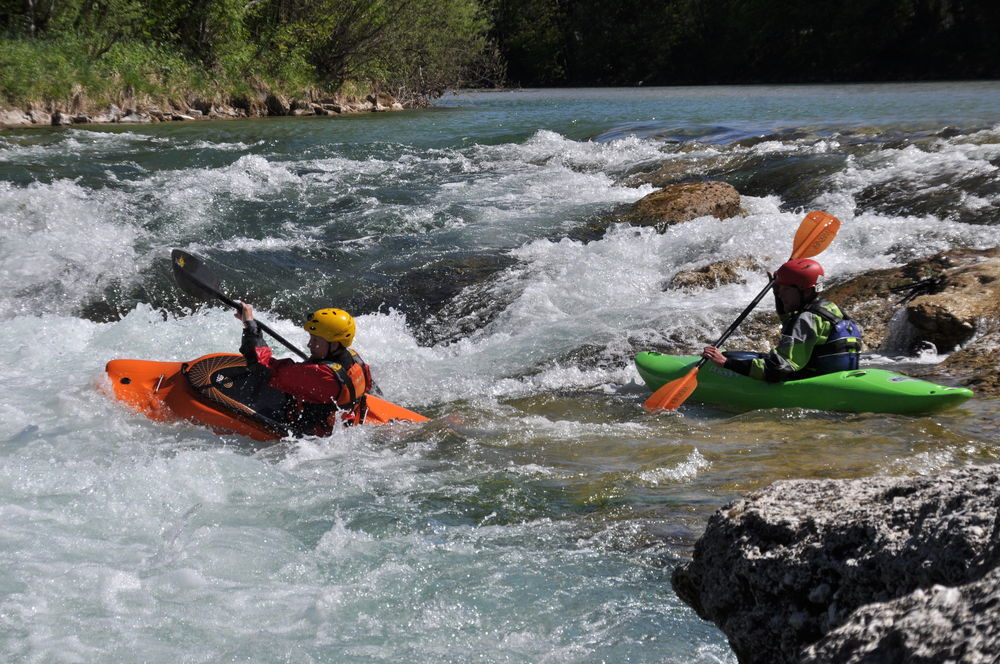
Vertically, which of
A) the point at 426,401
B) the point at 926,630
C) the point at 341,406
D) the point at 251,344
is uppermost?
the point at 926,630

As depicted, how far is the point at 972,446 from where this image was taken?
13.6 ft

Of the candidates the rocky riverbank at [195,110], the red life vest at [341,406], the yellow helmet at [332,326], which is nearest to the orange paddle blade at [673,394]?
the red life vest at [341,406]

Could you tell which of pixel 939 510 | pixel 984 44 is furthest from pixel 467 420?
pixel 984 44

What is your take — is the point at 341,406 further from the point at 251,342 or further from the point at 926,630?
the point at 926,630

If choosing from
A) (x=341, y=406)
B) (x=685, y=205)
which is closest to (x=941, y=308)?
(x=685, y=205)

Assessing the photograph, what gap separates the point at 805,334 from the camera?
523cm

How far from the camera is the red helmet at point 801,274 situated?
16.8ft

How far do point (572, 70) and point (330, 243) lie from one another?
42743mm

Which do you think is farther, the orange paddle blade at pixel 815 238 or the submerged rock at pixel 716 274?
the submerged rock at pixel 716 274

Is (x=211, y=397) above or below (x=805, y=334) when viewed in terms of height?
below

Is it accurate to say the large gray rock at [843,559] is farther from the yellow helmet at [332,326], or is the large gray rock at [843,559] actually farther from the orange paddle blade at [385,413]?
the orange paddle blade at [385,413]

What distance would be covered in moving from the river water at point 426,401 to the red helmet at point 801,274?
0.72 meters

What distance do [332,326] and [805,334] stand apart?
2593mm

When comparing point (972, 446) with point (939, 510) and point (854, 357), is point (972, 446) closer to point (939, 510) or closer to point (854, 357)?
point (854, 357)
